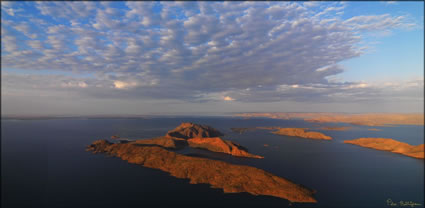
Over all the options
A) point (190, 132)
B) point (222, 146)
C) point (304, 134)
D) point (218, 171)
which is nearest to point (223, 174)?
point (218, 171)

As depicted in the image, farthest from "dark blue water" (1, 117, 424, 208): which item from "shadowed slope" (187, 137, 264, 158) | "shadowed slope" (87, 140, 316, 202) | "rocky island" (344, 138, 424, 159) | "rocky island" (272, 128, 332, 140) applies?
"rocky island" (272, 128, 332, 140)

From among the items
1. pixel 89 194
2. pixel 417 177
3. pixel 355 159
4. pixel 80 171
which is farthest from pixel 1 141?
pixel 355 159

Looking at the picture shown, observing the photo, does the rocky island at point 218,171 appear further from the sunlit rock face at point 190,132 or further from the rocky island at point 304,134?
the rocky island at point 304,134

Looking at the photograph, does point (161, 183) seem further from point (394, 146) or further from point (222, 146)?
point (394, 146)

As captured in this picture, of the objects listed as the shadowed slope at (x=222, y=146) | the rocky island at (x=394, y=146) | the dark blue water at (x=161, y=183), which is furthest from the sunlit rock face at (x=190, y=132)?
the rocky island at (x=394, y=146)

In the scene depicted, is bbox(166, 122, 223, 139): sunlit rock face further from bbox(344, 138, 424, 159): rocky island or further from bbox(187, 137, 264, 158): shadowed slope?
bbox(344, 138, 424, 159): rocky island
